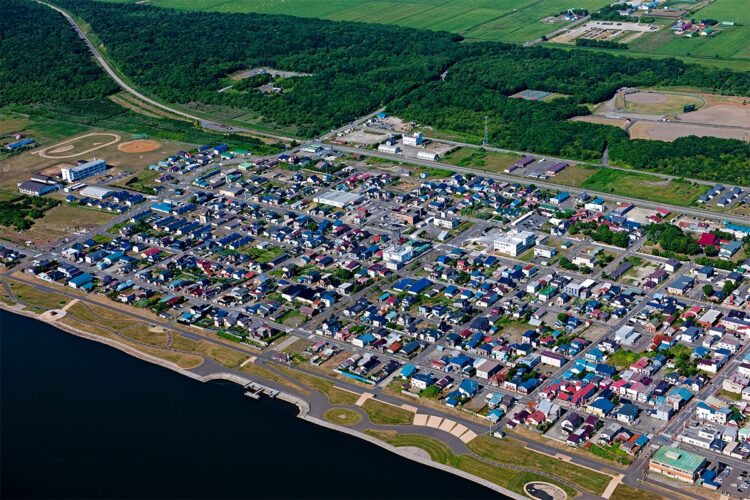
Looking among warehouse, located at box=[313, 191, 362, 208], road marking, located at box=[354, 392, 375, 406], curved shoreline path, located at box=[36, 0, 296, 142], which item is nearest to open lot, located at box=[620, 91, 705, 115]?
warehouse, located at box=[313, 191, 362, 208]

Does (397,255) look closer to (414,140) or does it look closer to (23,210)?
(414,140)

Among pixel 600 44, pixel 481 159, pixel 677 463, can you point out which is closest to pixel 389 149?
pixel 481 159

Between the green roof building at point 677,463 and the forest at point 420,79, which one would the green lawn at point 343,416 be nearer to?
the green roof building at point 677,463

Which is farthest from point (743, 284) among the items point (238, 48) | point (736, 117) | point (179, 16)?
point (179, 16)

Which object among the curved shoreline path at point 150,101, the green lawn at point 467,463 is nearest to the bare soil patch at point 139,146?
the curved shoreline path at point 150,101

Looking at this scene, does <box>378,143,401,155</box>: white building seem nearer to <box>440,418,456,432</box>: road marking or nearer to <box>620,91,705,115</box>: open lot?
<box>620,91,705,115</box>: open lot

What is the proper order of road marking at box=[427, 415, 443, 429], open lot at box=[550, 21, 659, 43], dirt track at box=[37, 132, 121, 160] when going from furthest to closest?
open lot at box=[550, 21, 659, 43]
dirt track at box=[37, 132, 121, 160]
road marking at box=[427, 415, 443, 429]

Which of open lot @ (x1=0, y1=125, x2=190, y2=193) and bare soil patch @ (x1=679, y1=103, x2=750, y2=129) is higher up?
open lot @ (x1=0, y1=125, x2=190, y2=193)
